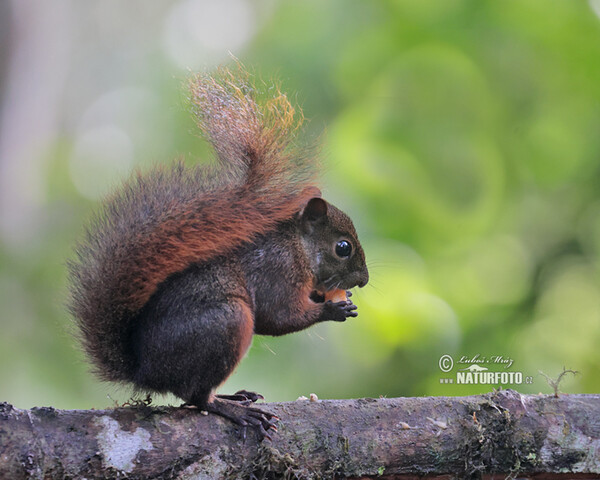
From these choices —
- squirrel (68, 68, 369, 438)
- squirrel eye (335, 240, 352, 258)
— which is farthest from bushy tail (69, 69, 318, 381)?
squirrel eye (335, 240, 352, 258)

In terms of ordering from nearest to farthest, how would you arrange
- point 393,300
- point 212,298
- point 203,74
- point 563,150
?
point 212,298
point 203,74
point 393,300
point 563,150

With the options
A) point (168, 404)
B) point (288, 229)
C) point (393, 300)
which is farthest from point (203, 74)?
point (393, 300)

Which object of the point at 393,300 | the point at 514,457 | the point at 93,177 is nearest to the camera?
the point at 514,457

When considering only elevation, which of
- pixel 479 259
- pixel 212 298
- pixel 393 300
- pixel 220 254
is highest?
pixel 479 259

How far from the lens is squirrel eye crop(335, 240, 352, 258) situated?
2725mm

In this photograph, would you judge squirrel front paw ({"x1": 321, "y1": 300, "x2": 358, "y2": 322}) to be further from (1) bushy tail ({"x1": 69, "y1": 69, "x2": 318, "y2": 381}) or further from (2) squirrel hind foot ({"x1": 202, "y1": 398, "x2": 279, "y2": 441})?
(2) squirrel hind foot ({"x1": 202, "y1": 398, "x2": 279, "y2": 441})

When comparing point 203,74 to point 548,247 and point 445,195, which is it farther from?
point 548,247

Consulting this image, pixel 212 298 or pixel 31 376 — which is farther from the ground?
pixel 31 376

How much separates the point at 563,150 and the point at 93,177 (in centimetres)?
324

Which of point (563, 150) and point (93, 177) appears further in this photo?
point (93, 177)

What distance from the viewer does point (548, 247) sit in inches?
167

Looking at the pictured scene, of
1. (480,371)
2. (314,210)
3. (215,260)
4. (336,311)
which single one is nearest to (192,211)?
(215,260)

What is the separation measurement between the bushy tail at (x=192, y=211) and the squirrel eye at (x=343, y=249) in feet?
0.76

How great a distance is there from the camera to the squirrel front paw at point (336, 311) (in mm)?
2566
